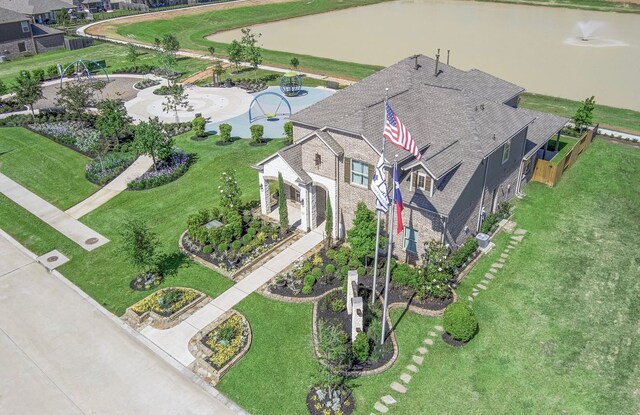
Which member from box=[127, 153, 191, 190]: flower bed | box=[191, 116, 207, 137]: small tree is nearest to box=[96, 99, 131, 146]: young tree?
box=[127, 153, 191, 190]: flower bed

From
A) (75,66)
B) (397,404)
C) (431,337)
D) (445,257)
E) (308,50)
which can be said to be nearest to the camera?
(397,404)

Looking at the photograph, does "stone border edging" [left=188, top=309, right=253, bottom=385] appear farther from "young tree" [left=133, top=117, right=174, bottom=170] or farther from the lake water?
the lake water

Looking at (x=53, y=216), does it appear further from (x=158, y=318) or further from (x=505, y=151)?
(x=505, y=151)

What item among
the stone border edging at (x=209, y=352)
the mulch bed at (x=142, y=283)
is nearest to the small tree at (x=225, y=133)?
the mulch bed at (x=142, y=283)

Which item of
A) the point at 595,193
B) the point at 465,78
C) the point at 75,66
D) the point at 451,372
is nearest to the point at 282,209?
the point at 451,372

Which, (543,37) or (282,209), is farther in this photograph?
(543,37)

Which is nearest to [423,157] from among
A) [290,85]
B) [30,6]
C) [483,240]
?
[483,240]

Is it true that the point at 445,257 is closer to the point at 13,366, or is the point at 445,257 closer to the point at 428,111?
the point at 428,111

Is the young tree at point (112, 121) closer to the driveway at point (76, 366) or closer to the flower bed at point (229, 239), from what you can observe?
the flower bed at point (229, 239)
